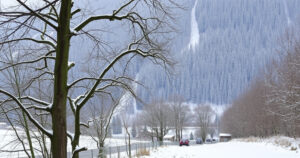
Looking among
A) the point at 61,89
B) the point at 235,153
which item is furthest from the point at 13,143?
the point at 235,153

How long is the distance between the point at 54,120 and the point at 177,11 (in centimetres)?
390

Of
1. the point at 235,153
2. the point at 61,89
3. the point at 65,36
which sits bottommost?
the point at 235,153

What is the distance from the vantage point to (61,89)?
476 cm

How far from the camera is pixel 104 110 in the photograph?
23656 millimetres

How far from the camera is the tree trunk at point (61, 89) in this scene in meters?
4.56

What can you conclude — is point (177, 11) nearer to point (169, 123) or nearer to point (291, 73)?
point (291, 73)

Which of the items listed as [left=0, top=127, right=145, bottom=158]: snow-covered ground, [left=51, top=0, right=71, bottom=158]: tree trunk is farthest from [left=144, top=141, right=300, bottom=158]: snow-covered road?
[left=51, top=0, right=71, bottom=158]: tree trunk

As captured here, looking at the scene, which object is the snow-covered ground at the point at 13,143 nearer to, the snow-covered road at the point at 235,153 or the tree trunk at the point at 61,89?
the tree trunk at the point at 61,89

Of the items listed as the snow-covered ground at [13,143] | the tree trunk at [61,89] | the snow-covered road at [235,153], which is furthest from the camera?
the snow-covered road at [235,153]

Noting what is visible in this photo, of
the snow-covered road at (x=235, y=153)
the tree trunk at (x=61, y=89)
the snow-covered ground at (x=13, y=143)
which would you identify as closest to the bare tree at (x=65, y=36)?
the tree trunk at (x=61, y=89)

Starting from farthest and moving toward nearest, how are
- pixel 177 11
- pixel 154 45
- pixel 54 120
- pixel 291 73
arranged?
pixel 291 73, pixel 154 45, pixel 177 11, pixel 54 120

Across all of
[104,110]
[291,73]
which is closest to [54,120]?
[104,110]

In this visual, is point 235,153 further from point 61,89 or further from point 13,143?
point 61,89

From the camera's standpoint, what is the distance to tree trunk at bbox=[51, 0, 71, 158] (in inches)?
179
